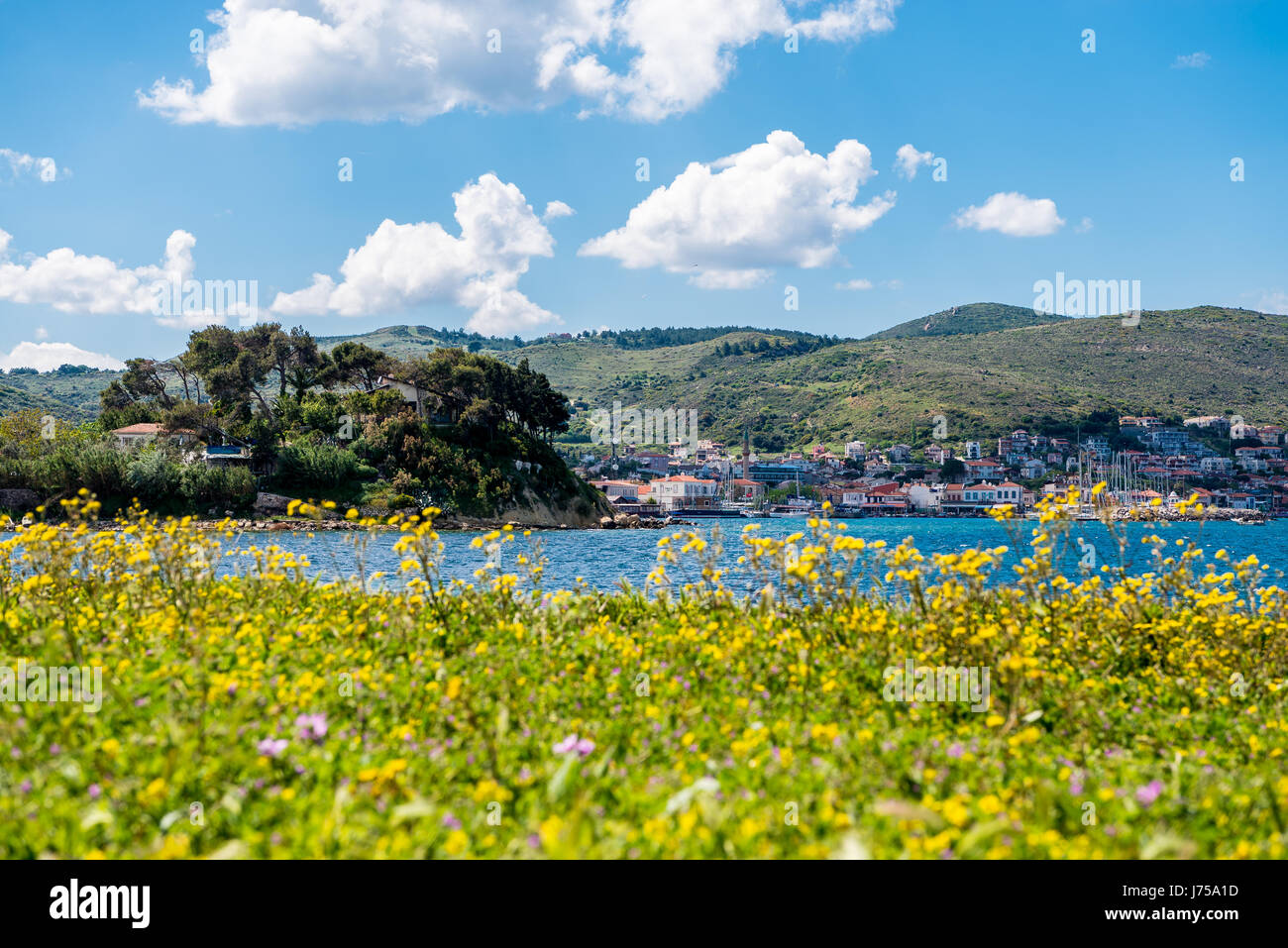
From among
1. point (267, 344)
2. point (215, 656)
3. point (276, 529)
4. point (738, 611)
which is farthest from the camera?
point (267, 344)

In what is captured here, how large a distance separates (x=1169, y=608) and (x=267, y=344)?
8076 centimetres

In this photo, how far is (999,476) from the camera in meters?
126

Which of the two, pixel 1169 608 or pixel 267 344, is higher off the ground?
pixel 267 344

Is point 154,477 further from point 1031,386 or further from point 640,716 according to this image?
point 1031,386

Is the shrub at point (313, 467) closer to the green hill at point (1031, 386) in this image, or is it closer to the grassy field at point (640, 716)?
the grassy field at point (640, 716)

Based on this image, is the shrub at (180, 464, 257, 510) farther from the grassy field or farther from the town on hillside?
the grassy field

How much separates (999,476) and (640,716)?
133m

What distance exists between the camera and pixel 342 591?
30.0 ft

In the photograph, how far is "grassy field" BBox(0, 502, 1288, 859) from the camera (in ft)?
12.6

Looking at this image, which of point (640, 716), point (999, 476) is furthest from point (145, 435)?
point (999, 476)


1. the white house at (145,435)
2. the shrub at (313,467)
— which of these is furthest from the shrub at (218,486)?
the white house at (145,435)
